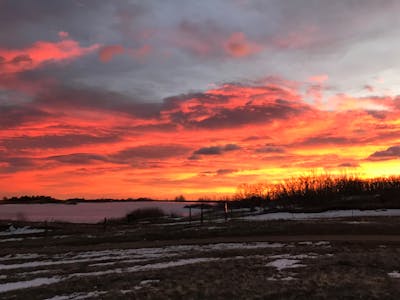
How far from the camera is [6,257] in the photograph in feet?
95.7

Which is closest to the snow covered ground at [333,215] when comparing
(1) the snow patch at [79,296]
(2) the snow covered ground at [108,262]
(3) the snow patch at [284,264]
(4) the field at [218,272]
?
(4) the field at [218,272]

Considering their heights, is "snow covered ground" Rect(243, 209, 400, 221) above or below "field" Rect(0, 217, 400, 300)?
above

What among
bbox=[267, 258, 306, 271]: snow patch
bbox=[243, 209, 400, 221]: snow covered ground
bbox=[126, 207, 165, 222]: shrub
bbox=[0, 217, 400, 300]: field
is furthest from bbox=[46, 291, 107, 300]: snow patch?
bbox=[126, 207, 165, 222]: shrub

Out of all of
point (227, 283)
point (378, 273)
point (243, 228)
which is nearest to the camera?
point (227, 283)

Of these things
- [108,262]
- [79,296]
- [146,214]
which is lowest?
[79,296]

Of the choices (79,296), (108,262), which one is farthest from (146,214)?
(79,296)

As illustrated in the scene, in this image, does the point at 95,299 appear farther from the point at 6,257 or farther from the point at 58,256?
the point at 6,257

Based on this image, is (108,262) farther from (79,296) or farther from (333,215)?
(333,215)

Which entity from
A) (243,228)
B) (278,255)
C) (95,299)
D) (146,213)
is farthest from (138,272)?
(146,213)

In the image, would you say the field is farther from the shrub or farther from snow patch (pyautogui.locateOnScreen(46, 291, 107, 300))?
the shrub

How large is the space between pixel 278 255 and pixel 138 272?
716 cm

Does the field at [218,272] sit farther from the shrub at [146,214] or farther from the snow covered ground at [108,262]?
the shrub at [146,214]

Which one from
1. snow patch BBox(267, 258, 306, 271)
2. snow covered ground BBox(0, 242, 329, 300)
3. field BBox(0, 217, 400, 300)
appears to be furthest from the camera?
snow covered ground BBox(0, 242, 329, 300)

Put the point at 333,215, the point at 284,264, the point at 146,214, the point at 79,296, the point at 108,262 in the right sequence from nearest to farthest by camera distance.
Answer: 1. the point at 79,296
2. the point at 284,264
3. the point at 108,262
4. the point at 333,215
5. the point at 146,214
